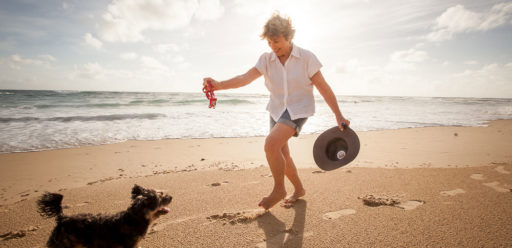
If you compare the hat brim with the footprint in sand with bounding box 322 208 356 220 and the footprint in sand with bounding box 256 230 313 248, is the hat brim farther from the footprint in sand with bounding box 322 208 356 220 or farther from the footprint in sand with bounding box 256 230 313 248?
the footprint in sand with bounding box 256 230 313 248

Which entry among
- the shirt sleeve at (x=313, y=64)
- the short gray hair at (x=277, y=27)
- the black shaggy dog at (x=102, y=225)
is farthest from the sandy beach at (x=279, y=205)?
the short gray hair at (x=277, y=27)

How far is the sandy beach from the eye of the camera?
2.29 meters

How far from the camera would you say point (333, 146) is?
117 inches

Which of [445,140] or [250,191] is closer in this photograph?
[250,191]

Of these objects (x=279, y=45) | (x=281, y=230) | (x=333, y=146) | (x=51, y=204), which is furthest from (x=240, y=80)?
(x=51, y=204)

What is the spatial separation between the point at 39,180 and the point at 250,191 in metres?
3.81

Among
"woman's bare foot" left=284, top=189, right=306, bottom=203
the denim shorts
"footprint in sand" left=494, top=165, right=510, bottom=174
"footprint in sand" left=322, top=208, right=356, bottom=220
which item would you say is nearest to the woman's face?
the denim shorts

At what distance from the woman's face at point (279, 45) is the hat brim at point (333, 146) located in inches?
40.8

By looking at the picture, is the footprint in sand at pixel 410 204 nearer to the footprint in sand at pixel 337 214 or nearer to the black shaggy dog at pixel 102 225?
the footprint in sand at pixel 337 214

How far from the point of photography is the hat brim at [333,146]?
278 cm

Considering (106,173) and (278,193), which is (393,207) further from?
(106,173)

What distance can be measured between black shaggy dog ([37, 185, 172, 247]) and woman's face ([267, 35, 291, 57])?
1.79m

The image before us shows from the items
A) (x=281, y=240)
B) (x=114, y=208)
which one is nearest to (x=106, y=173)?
(x=114, y=208)

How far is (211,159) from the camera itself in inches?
225
